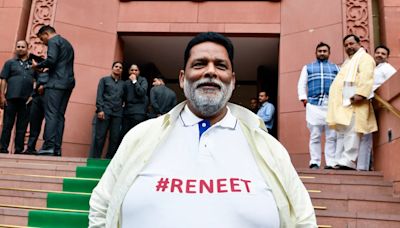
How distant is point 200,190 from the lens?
133 centimetres

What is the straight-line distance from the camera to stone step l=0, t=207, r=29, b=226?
3.42 metres

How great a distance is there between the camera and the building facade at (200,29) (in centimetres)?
743

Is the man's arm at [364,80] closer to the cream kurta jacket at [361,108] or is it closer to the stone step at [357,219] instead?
the cream kurta jacket at [361,108]

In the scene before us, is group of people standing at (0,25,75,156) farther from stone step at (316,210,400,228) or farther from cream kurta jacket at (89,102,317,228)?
cream kurta jacket at (89,102,317,228)

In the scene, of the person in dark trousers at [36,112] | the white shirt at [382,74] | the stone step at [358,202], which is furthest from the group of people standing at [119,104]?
the stone step at [358,202]

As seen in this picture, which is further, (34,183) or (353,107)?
(353,107)

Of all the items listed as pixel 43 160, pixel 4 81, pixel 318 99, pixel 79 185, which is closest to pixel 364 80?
pixel 318 99

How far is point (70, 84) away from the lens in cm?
523

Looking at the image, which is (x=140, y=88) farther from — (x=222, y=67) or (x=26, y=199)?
(x=222, y=67)

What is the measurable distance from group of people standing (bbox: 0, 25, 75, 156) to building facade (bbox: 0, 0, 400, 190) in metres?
2.12

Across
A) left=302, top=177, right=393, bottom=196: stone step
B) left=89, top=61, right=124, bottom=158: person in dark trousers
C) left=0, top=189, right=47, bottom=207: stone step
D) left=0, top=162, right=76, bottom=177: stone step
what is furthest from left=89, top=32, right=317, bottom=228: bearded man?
left=89, top=61, right=124, bottom=158: person in dark trousers

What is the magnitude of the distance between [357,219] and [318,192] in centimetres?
59

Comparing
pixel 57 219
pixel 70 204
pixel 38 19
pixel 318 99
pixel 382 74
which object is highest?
pixel 38 19

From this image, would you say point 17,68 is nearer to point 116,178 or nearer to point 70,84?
point 70,84
